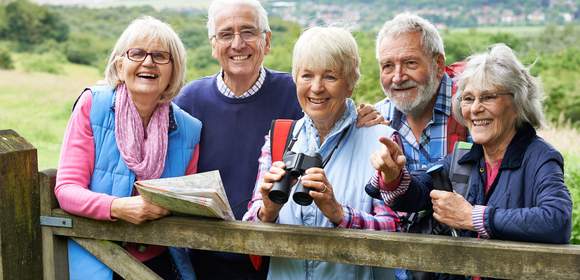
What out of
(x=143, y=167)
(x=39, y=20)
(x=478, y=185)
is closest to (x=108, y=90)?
(x=143, y=167)

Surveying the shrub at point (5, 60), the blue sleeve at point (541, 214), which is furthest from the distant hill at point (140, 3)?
the blue sleeve at point (541, 214)

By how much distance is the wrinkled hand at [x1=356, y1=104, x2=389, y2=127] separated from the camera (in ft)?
10.5

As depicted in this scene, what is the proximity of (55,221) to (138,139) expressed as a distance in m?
0.50

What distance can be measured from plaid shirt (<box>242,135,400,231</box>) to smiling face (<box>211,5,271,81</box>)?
0.75m

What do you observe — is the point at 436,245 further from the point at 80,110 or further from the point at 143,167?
the point at 80,110

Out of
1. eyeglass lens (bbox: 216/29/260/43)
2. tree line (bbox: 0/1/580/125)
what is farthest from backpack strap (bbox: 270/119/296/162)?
tree line (bbox: 0/1/580/125)

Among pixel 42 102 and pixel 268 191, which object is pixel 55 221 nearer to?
pixel 268 191

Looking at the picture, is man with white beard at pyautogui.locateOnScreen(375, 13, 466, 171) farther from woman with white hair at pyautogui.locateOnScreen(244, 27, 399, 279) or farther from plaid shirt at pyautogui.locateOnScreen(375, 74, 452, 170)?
woman with white hair at pyautogui.locateOnScreen(244, 27, 399, 279)

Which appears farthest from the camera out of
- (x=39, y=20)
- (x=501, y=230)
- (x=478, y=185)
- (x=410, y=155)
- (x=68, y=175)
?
(x=39, y=20)

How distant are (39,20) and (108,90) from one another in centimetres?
2515

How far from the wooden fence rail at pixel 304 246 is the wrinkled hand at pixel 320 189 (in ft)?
0.38

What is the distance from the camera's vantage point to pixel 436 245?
2834 mm

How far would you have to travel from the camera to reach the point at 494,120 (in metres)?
3.00

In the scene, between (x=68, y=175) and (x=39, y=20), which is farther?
(x=39, y=20)
